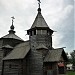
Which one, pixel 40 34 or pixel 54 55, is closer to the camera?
pixel 54 55

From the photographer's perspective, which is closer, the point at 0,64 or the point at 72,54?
the point at 0,64

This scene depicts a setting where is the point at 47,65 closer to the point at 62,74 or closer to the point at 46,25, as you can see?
the point at 62,74

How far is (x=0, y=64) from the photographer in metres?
37.1

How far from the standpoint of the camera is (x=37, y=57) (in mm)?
32656

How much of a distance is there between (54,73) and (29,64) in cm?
534

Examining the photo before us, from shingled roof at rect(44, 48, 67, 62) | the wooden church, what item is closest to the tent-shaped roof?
the wooden church

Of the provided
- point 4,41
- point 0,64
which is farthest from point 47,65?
point 4,41

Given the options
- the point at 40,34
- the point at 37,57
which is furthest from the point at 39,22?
the point at 37,57

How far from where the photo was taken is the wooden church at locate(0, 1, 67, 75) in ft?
102

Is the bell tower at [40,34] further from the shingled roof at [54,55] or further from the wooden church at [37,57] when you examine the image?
the shingled roof at [54,55]

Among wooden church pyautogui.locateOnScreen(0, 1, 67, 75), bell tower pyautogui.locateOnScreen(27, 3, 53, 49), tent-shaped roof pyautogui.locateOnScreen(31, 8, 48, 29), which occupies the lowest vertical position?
wooden church pyautogui.locateOnScreen(0, 1, 67, 75)

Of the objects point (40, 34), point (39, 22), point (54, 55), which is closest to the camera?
point (54, 55)

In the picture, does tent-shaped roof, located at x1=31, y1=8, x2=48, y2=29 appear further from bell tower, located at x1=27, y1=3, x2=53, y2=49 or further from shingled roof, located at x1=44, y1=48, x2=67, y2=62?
shingled roof, located at x1=44, y1=48, x2=67, y2=62

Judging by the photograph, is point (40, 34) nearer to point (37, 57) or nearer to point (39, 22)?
point (39, 22)
